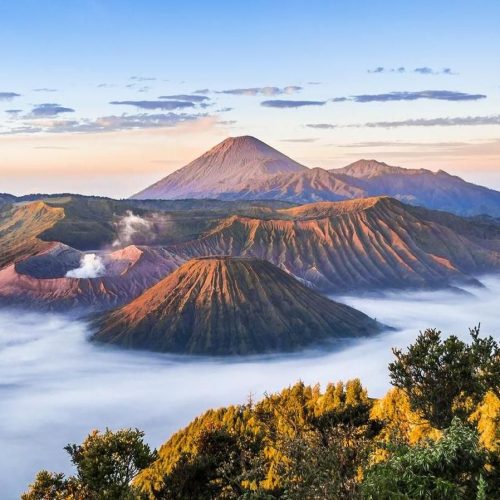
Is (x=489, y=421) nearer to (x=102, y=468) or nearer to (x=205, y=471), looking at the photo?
(x=205, y=471)

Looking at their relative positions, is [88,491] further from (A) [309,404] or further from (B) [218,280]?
(B) [218,280]

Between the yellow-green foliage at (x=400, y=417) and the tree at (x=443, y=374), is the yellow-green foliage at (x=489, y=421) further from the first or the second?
the yellow-green foliage at (x=400, y=417)

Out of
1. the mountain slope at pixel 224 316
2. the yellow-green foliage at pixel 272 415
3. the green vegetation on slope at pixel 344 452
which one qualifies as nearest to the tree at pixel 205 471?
the green vegetation on slope at pixel 344 452

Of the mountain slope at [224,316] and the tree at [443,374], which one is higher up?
the tree at [443,374]

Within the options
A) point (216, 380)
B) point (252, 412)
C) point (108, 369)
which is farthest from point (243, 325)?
point (252, 412)

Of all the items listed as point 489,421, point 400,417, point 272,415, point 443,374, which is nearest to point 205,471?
point 400,417
